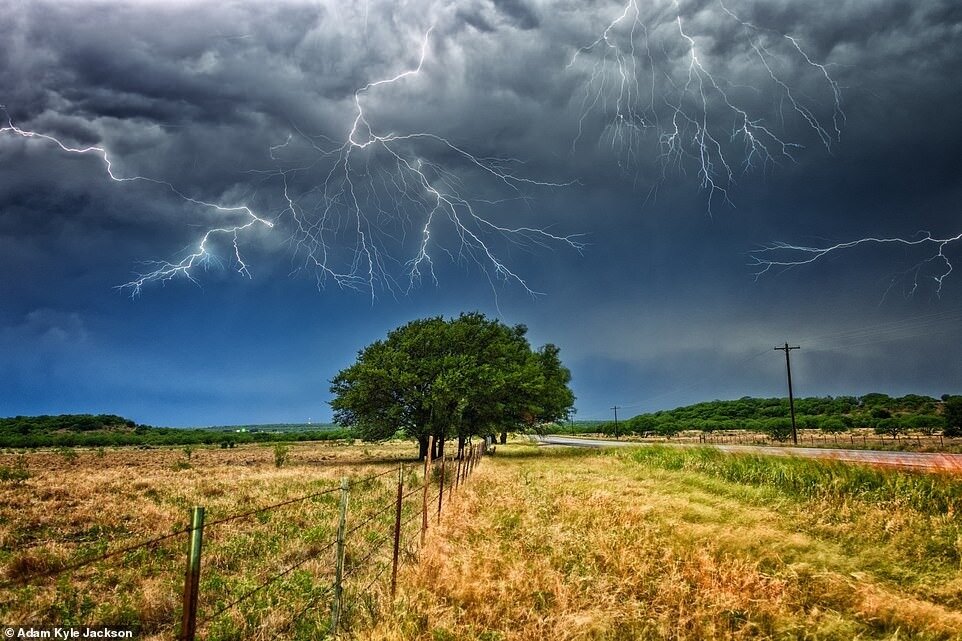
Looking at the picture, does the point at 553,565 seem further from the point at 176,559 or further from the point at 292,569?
the point at 176,559

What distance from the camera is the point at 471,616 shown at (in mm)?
5738

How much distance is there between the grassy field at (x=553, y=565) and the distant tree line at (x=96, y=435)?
4181 cm

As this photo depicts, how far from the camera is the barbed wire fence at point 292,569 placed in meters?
5.05

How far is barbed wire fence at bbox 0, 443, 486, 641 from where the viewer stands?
A: 16.6ft

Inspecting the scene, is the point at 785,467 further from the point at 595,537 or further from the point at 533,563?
the point at 533,563

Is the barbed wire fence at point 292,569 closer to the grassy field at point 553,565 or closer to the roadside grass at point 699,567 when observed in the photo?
the grassy field at point 553,565

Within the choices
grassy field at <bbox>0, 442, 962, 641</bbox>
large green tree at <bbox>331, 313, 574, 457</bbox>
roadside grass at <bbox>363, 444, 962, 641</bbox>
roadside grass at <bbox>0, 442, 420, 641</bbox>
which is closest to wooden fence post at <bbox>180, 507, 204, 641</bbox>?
grassy field at <bbox>0, 442, 962, 641</bbox>

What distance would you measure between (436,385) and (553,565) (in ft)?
80.0

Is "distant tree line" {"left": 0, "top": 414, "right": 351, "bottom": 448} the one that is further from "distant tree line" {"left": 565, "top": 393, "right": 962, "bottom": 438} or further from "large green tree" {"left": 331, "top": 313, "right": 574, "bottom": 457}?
"distant tree line" {"left": 565, "top": 393, "right": 962, "bottom": 438}

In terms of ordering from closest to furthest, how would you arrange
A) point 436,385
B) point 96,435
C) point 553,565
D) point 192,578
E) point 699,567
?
point 192,578 → point 699,567 → point 553,565 → point 436,385 → point 96,435

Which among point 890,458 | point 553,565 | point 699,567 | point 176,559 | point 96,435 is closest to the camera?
point 699,567

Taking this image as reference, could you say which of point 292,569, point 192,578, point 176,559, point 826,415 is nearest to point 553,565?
point 292,569

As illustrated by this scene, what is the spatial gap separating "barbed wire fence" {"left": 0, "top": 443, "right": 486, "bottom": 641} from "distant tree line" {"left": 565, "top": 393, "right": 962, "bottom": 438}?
208 feet

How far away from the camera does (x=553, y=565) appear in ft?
24.1
